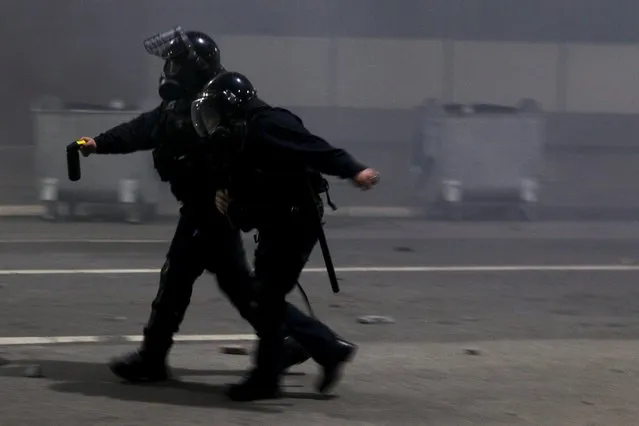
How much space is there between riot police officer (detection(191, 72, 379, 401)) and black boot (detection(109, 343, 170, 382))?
19.1 inches

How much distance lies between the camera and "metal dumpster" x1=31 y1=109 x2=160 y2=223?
13.1 metres

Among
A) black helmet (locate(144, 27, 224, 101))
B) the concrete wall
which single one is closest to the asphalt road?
black helmet (locate(144, 27, 224, 101))

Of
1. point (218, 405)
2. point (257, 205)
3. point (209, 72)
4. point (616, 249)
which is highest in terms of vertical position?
point (209, 72)

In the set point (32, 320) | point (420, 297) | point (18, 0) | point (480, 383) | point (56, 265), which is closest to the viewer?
point (480, 383)

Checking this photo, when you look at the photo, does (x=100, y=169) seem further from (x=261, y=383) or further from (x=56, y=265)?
(x=261, y=383)

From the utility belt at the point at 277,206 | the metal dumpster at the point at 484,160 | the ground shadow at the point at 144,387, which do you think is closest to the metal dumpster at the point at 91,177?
the metal dumpster at the point at 484,160

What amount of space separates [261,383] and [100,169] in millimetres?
8004

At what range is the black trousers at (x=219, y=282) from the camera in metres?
5.65

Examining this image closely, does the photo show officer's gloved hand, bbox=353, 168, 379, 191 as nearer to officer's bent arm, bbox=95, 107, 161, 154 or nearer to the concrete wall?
officer's bent arm, bbox=95, 107, 161, 154

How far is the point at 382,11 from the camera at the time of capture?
829 inches

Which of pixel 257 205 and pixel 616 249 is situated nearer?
pixel 257 205

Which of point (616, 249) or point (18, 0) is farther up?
point (18, 0)

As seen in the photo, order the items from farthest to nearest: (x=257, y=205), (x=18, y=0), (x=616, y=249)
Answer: (x=18, y=0) < (x=616, y=249) < (x=257, y=205)

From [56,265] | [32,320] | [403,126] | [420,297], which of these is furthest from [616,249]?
[403,126]
